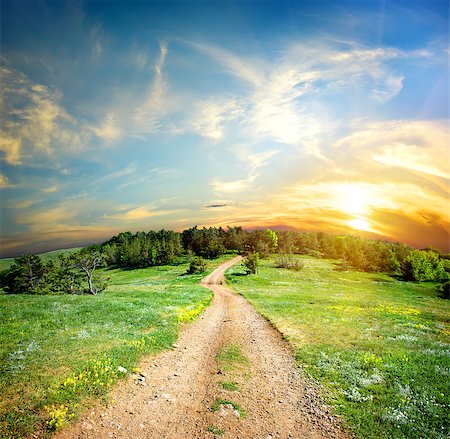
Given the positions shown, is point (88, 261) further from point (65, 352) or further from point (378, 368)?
point (378, 368)

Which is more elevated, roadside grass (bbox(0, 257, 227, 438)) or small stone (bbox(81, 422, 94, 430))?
roadside grass (bbox(0, 257, 227, 438))

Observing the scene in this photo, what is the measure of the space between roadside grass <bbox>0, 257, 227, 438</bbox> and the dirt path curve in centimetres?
107

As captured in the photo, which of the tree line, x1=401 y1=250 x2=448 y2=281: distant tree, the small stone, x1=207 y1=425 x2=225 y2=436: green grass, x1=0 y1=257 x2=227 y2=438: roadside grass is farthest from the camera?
x1=401 y1=250 x2=448 y2=281: distant tree

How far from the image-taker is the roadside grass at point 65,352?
10.3 metres

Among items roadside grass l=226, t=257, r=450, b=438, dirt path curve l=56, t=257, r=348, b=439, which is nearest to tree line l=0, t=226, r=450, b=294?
dirt path curve l=56, t=257, r=348, b=439

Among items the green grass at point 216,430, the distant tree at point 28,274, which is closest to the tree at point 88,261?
the distant tree at point 28,274

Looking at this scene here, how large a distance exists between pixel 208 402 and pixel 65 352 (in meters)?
9.54

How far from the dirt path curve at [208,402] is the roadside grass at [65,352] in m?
1.07

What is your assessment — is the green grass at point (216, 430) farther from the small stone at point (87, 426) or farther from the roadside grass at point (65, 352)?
the roadside grass at point (65, 352)

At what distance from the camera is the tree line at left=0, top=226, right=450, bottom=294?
57.4 meters

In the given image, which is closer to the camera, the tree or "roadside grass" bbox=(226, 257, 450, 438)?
"roadside grass" bbox=(226, 257, 450, 438)

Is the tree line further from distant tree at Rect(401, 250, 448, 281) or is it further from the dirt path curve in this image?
the dirt path curve

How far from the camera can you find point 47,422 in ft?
31.9

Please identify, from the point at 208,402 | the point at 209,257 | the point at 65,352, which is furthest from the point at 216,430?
the point at 209,257
